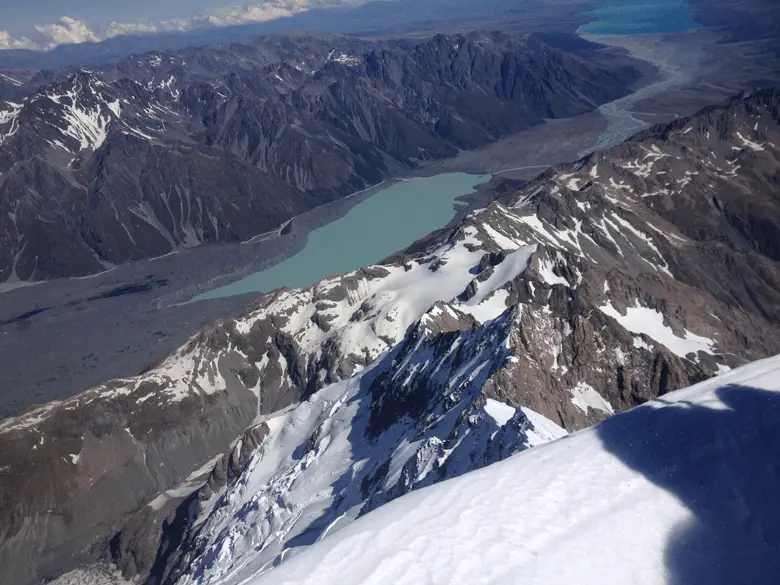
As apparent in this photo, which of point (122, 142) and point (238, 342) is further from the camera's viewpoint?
point (122, 142)

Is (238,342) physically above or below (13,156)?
below

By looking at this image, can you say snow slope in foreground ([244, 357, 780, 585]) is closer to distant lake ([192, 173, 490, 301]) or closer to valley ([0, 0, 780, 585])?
valley ([0, 0, 780, 585])

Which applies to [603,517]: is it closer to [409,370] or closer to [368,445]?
[368,445]

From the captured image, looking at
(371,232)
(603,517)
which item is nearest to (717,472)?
(603,517)

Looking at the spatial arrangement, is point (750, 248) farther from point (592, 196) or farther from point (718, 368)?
point (718, 368)

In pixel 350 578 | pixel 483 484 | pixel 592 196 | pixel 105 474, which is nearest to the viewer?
pixel 350 578

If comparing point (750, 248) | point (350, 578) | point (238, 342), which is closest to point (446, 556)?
point (350, 578)
